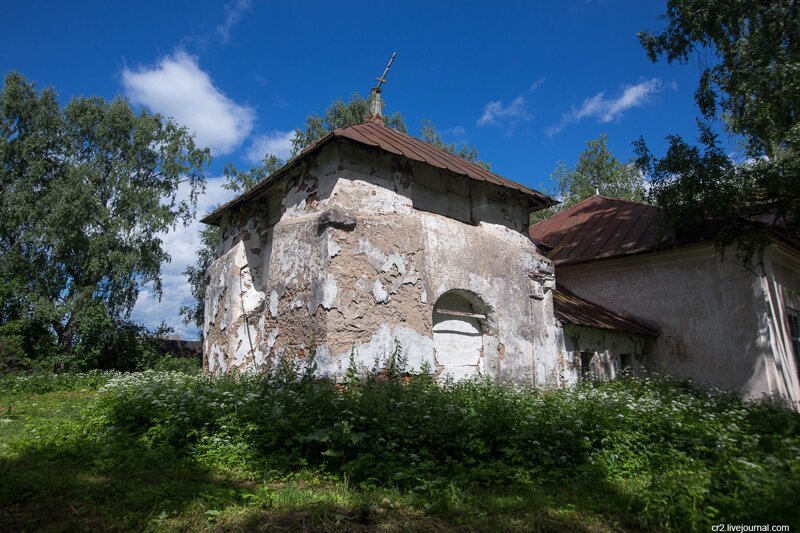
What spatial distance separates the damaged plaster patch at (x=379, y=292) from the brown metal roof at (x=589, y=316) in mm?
4579

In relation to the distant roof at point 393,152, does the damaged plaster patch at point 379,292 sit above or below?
below

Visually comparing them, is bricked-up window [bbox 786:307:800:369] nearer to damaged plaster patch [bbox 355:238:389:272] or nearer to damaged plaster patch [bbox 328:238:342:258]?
damaged plaster patch [bbox 355:238:389:272]

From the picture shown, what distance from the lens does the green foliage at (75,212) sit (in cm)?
1764

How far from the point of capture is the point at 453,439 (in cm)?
524

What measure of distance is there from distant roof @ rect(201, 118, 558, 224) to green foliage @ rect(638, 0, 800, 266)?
126 inches

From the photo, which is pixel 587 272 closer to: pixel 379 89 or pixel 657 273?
pixel 657 273

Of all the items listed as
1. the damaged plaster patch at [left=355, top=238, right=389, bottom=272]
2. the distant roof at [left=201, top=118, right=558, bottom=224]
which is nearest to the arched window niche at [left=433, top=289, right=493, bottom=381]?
the damaged plaster patch at [left=355, top=238, right=389, bottom=272]

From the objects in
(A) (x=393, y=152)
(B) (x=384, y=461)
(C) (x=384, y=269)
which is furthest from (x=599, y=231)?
(B) (x=384, y=461)

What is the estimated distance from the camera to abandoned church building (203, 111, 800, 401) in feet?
23.9

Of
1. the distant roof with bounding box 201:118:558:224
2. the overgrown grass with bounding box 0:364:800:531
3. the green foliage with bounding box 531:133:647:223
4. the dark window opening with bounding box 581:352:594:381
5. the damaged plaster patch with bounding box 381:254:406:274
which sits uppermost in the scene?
the green foliage with bounding box 531:133:647:223

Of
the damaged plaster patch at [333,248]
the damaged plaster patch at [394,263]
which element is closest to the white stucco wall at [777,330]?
the damaged plaster patch at [394,263]

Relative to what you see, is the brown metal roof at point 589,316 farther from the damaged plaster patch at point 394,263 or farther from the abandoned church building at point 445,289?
the damaged plaster patch at point 394,263

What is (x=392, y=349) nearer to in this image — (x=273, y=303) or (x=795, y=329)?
(x=273, y=303)

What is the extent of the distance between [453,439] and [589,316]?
7384 mm
